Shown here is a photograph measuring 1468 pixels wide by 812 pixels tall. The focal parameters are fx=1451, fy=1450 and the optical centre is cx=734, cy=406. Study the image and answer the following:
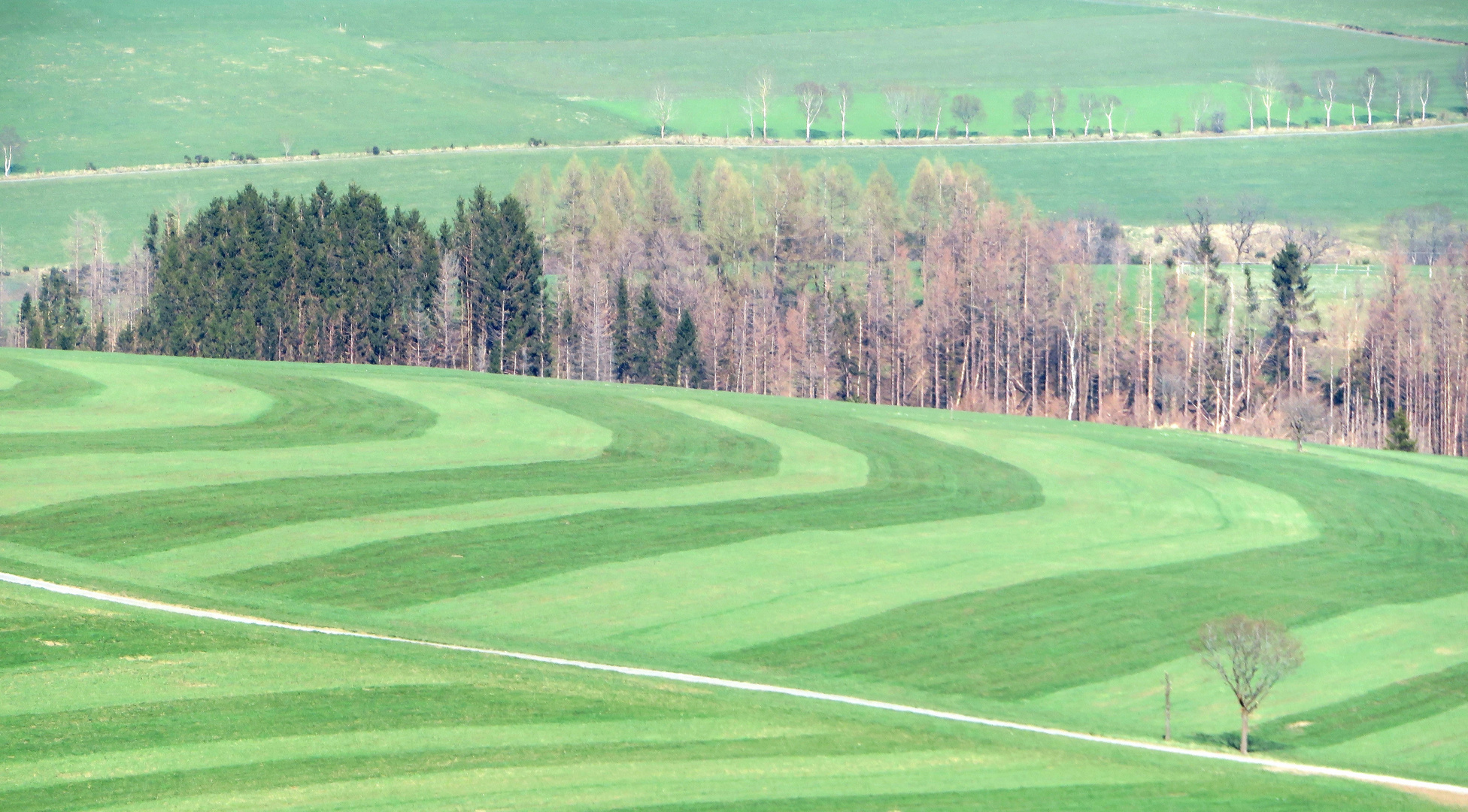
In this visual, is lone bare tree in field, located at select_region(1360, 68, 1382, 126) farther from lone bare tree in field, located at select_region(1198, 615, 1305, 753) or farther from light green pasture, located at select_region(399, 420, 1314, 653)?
lone bare tree in field, located at select_region(1198, 615, 1305, 753)

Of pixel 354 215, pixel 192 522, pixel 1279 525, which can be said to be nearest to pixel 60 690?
pixel 192 522

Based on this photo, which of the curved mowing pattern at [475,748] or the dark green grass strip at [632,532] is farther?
the dark green grass strip at [632,532]

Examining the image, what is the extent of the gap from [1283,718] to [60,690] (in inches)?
899

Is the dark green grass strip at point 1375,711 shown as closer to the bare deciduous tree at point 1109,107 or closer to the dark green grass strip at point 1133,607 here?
the dark green grass strip at point 1133,607

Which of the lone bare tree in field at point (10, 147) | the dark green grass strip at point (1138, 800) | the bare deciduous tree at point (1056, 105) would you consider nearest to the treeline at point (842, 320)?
the lone bare tree in field at point (10, 147)

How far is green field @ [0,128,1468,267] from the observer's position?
6467 inches

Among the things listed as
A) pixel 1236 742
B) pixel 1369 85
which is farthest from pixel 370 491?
pixel 1369 85

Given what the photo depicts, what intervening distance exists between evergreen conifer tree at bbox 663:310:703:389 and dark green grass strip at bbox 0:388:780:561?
52.4 metres

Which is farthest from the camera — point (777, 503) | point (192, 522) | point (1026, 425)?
point (1026, 425)

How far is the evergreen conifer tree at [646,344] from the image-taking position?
4439 inches

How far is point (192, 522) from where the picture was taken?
37.4m

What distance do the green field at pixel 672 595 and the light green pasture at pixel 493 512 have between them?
0.19 metres

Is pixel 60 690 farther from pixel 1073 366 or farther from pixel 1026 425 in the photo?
pixel 1073 366

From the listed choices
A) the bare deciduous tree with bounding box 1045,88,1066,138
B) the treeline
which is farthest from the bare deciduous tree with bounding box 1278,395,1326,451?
the bare deciduous tree with bounding box 1045,88,1066,138
